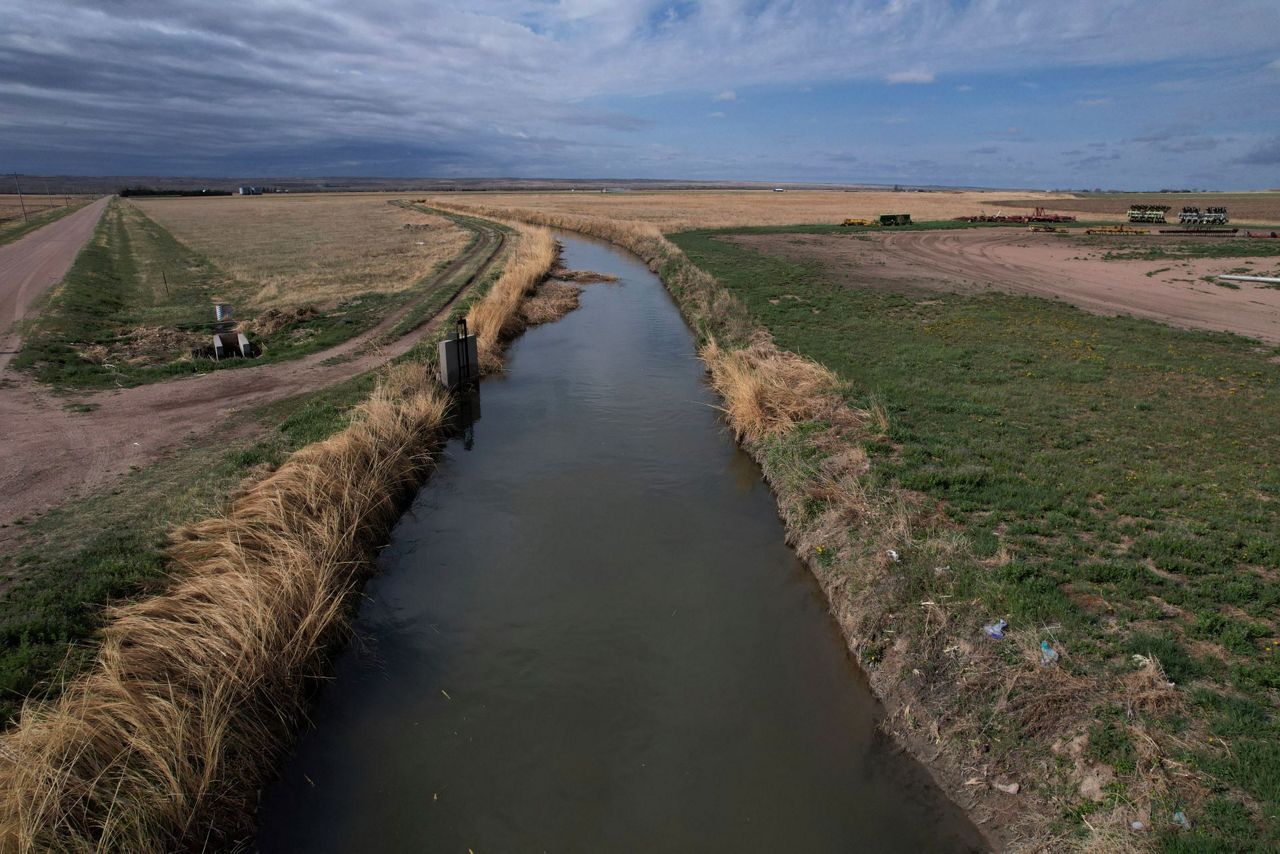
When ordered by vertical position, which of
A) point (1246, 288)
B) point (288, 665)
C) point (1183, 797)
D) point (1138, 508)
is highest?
point (1246, 288)

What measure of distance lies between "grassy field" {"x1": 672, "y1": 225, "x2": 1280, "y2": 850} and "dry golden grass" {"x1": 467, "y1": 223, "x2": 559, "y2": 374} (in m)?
7.63

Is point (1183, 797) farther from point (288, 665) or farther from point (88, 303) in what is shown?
point (88, 303)

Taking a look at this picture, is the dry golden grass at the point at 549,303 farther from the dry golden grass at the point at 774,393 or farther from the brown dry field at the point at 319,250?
the dry golden grass at the point at 774,393

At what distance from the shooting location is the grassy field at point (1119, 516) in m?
4.93

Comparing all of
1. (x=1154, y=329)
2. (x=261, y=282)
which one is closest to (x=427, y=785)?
(x=1154, y=329)

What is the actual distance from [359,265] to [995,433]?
30269mm

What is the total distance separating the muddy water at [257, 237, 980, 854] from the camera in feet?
17.6

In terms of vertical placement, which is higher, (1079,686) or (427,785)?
(1079,686)

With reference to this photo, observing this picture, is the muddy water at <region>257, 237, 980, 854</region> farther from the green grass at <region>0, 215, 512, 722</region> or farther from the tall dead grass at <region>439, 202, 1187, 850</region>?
the green grass at <region>0, 215, 512, 722</region>

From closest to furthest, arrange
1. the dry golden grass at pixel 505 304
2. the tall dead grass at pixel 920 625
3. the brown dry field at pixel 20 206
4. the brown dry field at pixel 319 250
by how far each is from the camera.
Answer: the tall dead grass at pixel 920 625
the dry golden grass at pixel 505 304
the brown dry field at pixel 319 250
the brown dry field at pixel 20 206

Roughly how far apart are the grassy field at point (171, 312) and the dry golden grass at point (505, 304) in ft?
11.1

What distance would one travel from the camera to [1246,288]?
25391 mm

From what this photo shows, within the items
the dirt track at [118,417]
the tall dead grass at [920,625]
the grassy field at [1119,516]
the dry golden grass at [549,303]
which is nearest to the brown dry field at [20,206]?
the dry golden grass at [549,303]

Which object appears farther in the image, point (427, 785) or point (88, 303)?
point (88, 303)
